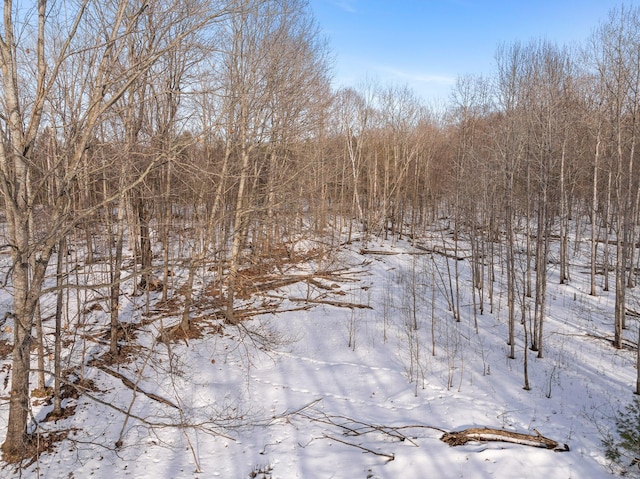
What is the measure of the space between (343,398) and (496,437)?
305 cm

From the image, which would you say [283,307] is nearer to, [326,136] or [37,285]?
[37,285]

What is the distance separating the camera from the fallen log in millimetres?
6590

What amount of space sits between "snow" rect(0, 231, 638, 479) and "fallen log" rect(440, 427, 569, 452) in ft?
0.52

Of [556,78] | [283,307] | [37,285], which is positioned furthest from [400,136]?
[37,285]

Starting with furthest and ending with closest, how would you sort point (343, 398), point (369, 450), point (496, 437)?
1. point (343, 398)
2. point (496, 437)
3. point (369, 450)

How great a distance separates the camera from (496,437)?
6793 millimetres

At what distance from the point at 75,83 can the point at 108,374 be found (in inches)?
236

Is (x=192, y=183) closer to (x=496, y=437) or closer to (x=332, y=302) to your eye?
(x=332, y=302)

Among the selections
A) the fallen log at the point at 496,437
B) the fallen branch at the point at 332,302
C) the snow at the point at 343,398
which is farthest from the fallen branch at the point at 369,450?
the fallen branch at the point at 332,302

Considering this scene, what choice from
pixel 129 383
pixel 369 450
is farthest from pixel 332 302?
pixel 369 450

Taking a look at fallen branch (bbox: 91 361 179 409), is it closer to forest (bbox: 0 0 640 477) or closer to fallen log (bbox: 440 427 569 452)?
forest (bbox: 0 0 640 477)

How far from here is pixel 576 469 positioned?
19.3 ft

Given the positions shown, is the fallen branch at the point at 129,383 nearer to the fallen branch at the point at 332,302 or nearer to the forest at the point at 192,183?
the forest at the point at 192,183

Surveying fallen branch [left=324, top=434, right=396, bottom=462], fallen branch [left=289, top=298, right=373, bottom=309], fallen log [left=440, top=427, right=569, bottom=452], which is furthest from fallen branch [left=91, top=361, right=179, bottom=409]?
fallen branch [left=289, top=298, right=373, bottom=309]
